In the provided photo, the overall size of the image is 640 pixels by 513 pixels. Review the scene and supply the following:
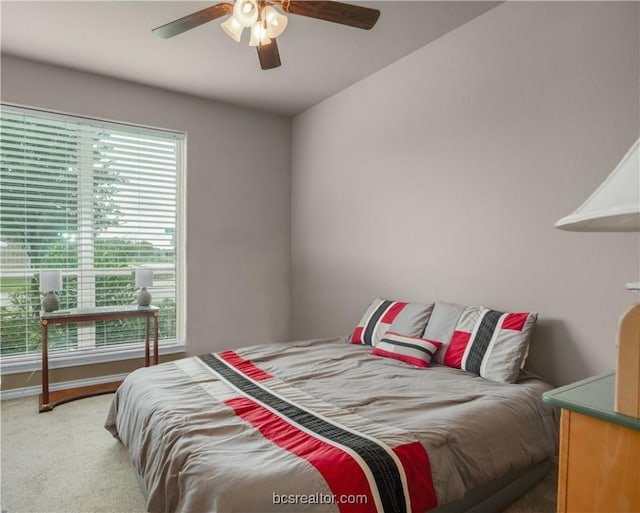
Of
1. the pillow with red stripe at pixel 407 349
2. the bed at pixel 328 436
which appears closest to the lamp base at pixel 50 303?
the bed at pixel 328 436

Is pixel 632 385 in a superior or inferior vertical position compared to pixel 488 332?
superior

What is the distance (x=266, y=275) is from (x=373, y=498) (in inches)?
129

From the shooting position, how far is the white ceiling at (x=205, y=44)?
2572 millimetres

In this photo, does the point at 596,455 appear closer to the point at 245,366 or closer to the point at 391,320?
the point at 245,366

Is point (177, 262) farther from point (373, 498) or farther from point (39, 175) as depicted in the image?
point (373, 498)

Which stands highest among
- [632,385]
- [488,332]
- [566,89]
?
[566,89]

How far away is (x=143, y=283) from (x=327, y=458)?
2.64 metres

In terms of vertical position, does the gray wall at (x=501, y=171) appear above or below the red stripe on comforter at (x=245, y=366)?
above

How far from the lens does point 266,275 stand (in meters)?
4.46

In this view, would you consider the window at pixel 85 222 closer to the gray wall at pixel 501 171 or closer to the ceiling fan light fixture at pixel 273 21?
the gray wall at pixel 501 171

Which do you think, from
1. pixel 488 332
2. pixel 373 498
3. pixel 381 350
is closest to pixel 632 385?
pixel 373 498

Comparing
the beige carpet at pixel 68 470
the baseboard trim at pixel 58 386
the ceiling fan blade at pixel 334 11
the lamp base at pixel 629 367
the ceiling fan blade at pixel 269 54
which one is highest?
the ceiling fan blade at pixel 334 11

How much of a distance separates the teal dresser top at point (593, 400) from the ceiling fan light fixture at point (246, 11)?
1879 mm

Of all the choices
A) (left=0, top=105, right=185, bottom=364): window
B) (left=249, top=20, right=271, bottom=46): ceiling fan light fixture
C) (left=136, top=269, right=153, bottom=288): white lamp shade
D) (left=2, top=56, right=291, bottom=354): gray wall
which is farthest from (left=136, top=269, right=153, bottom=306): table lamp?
(left=249, top=20, right=271, bottom=46): ceiling fan light fixture
